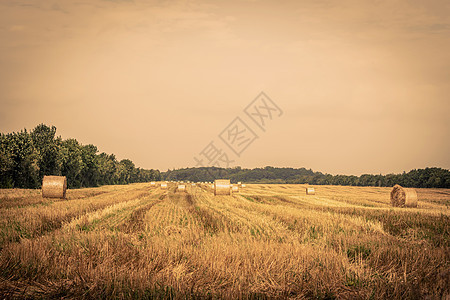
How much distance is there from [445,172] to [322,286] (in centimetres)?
7138

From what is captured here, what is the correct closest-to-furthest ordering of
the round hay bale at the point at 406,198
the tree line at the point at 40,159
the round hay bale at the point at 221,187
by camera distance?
the round hay bale at the point at 406,198 → the round hay bale at the point at 221,187 → the tree line at the point at 40,159

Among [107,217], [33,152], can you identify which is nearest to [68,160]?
[33,152]

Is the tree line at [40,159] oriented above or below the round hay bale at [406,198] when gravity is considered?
above

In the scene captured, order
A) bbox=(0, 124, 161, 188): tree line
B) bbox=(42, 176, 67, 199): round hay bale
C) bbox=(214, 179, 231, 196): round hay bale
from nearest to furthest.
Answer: bbox=(42, 176, 67, 199): round hay bale < bbox=(214, 179, 231, 196): round hay bale < bbox=(0, 124, 161, 188): tree line

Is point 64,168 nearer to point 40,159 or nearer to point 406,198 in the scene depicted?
point 40,159

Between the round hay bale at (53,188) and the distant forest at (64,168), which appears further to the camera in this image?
the distant forest at (64,168)

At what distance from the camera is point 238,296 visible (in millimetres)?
4680

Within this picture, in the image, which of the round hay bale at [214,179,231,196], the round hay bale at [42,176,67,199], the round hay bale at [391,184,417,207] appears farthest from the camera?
the round hay bale at [214,179,231,196]

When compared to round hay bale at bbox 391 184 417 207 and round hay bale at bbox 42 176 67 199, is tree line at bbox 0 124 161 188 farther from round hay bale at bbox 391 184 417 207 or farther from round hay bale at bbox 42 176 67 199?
round hay bale at bbox 391 184 417 207

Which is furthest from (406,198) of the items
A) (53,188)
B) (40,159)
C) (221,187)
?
(40,159)

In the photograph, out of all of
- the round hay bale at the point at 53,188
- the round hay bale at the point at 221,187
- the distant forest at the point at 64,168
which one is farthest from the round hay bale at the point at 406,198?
the distant forest at the point at 64,168

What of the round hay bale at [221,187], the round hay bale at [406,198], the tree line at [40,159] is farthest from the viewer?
the tree line at [40,159]

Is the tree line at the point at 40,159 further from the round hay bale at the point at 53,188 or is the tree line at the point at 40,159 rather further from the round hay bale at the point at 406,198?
the round hay bale at the point at 406,198

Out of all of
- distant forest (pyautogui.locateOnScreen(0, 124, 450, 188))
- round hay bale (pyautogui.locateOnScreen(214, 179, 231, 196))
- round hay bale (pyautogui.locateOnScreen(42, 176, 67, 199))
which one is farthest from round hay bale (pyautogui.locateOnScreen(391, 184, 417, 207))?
distant forest (pyautogui.locateOnScreen(0, 124, 450, 188))
